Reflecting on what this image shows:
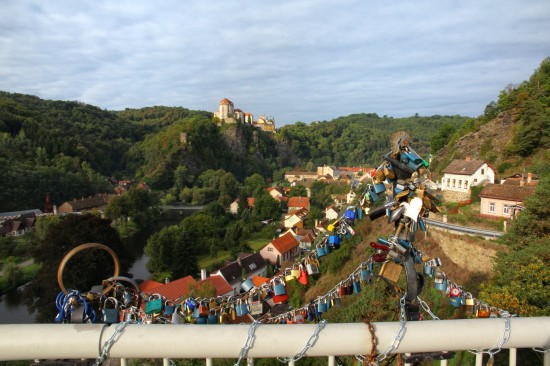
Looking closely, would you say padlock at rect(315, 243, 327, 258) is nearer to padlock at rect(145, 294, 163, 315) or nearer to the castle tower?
padlock at rect(145, 294, 163, 315)

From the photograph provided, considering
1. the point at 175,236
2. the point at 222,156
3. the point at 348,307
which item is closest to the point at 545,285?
the point at 348,307

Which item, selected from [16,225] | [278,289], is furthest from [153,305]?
[16,225]

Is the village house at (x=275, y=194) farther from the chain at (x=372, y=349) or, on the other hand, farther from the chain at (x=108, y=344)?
the chain at (x=108, y=344)

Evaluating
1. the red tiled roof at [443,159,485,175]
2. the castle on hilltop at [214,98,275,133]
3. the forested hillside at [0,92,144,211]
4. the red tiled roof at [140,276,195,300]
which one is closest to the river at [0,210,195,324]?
the red tiled roof at [140,276,195,300]

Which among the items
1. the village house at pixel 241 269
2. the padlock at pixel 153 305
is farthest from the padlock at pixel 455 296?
the village house at pixel 241 269

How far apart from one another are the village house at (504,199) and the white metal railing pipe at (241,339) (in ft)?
46.9

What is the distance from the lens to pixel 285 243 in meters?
29.9

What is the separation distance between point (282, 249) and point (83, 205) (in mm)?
36153

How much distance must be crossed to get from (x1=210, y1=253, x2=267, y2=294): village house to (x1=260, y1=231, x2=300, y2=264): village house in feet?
3.80

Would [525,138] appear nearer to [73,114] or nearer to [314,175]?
[314,175]

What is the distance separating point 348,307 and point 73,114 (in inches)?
4605

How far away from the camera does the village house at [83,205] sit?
48969 millimetres

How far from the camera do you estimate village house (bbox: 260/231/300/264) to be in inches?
1106

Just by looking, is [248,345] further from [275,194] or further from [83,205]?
[275,194]
